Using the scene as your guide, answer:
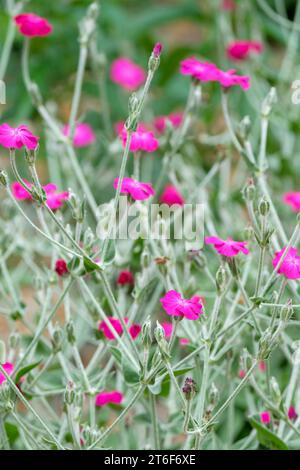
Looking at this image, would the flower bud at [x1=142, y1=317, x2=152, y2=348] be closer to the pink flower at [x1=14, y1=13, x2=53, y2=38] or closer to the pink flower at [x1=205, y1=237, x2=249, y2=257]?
the pink flower at [x1=205, y1=237, x2=249, y2=257]

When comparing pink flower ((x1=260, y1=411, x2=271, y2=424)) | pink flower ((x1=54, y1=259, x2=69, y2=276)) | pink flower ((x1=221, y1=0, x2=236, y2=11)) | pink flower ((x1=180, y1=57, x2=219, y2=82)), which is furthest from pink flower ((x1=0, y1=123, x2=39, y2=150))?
pink flower ((x1=221, y1=0, x2=236, y2=11))

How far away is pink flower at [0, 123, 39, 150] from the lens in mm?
736

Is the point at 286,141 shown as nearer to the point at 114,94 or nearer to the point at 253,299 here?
the point at 114,94

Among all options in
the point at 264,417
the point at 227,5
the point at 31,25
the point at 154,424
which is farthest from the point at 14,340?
the point at 227,5

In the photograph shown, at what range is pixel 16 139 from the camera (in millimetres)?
740

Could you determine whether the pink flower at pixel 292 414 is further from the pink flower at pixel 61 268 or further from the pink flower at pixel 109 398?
the pink flower at pixel 61 268

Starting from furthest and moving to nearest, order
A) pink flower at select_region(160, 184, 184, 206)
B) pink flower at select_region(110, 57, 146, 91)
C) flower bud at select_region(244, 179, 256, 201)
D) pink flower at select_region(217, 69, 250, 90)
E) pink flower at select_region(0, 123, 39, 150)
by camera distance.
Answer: pink flower at select_region(110, 57, 146, 91), pink flower at select_region(160, 184, 184, 206), pink flower at select_region(217, 69, 250, 90), flower bud at select_region(244, 179, 256, 201), pink flower at select_region(0, 123, 39, 150)

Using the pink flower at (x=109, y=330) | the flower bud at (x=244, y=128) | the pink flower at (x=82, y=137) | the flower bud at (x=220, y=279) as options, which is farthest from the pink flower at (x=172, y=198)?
the flower bud at (x=220, y=279)

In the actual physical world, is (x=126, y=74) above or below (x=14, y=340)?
above

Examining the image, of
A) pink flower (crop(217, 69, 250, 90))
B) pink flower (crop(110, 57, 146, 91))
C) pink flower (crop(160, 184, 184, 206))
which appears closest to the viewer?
pink flower (crop(217, 69, 250, 90))

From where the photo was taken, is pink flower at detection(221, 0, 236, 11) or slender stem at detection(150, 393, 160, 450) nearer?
slender stem at detection(150, 393, 160, 450)

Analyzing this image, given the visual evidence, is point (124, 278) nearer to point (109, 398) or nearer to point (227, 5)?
point (109, 398)

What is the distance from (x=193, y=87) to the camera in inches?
41.4
